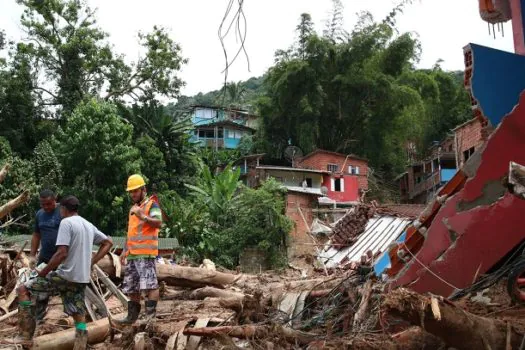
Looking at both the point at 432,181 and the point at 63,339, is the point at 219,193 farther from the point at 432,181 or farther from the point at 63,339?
the point at 63,339

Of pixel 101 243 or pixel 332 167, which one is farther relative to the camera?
pixel 332 167

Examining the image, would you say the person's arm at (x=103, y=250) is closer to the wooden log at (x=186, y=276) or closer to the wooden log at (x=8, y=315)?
the wooden log at (x=8, y=315)

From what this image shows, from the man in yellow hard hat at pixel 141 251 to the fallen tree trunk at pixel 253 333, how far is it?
1.38m

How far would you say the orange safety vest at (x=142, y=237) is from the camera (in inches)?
243

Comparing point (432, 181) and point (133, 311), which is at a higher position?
point (432, 181)

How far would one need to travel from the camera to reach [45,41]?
94.9 ft

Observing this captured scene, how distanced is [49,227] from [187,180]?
2223 cm

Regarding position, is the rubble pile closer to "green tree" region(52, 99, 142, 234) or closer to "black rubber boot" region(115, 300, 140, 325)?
"black rubber boot" region(115, 300, 140, 325)

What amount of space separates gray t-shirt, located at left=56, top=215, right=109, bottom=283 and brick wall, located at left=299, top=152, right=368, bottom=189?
94.5 ft

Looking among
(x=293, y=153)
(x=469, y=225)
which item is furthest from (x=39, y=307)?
(x=293, y=153)

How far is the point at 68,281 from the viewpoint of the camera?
530 cm

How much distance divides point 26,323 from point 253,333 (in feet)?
7.04

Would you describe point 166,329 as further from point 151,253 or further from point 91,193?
point 91,193

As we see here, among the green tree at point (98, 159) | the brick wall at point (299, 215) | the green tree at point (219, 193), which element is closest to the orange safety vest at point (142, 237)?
the green tree at point (98, 159)
